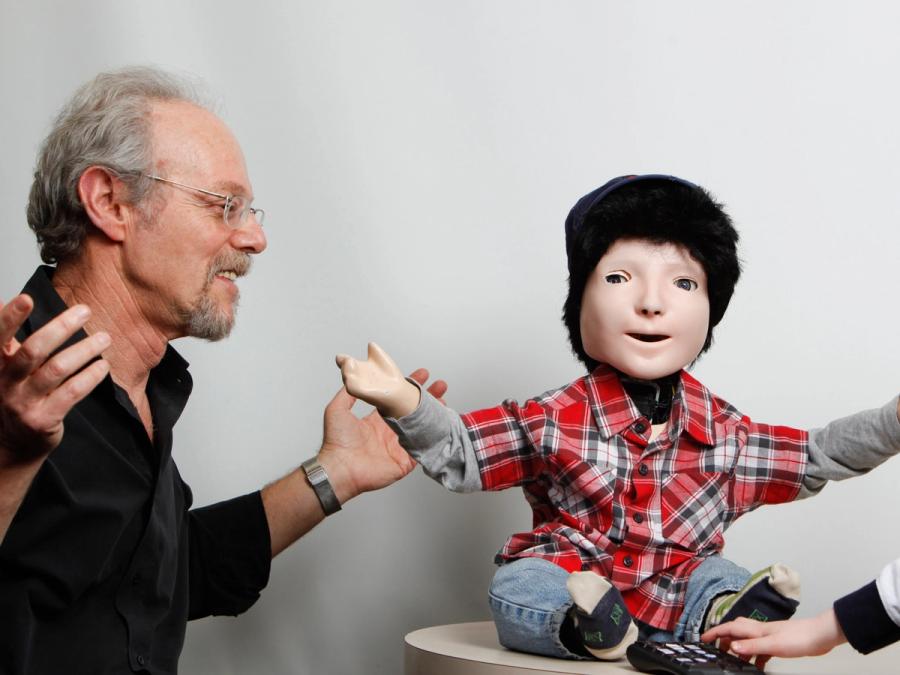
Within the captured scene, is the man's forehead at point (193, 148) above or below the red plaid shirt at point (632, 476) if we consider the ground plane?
above

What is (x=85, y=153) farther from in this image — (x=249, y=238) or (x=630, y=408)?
(x=630, y=408)

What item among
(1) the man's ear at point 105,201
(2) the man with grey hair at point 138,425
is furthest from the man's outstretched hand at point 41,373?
(1) the man's ear at point 105,201

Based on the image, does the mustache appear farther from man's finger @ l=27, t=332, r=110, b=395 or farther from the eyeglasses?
man's finger @ l=27, t=332, r=110, b=395

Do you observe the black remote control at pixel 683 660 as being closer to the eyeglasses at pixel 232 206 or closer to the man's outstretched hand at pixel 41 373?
the man's outstretched hand at pixel 41 373

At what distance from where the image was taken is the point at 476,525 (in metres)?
2.34

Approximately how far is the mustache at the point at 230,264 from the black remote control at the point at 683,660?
0.85 metres

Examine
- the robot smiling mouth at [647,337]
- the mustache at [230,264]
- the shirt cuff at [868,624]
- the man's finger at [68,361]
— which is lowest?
the shirt cuff at [868,624]

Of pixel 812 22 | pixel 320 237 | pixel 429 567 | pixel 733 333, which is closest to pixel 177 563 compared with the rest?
pixel 429 567

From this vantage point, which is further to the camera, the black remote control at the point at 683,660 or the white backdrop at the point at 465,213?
the white backdrop at the point at 465,213

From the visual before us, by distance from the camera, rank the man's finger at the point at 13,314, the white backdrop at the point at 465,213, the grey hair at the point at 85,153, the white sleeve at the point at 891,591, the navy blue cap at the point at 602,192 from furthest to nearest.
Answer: the white backdrop at the point at 465,213 < the grey hair at the point at 85,153 < the navy blue cap at the point at 602,192 < the white sleeve at the point at 891,591 < the man's finger at the point at 13,314

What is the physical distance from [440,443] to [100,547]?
47 cm

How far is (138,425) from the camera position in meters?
1.68

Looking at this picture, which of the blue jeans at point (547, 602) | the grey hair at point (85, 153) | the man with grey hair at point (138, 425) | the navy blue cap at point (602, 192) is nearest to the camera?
the blue jeans at point (547, 602)

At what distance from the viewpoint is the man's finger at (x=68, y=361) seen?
119 centimetres
